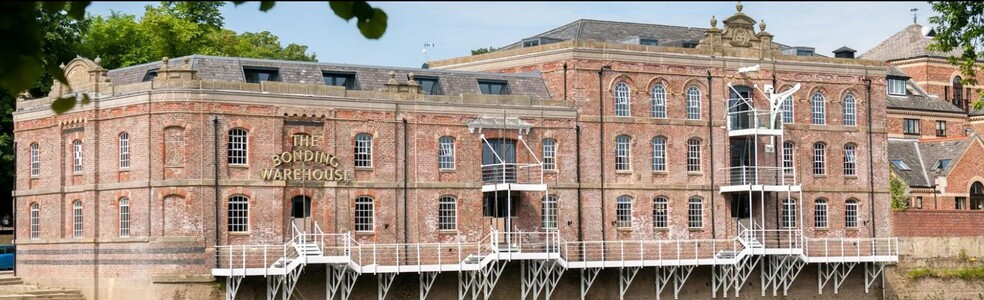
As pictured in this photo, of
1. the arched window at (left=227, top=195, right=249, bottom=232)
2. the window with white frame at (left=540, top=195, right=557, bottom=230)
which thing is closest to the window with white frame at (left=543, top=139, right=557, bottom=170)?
the window with white frame at (left=540, top=195, right=557, bottom=230)

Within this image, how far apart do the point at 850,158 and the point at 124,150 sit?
24440mm

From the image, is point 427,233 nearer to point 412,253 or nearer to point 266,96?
point 412,253

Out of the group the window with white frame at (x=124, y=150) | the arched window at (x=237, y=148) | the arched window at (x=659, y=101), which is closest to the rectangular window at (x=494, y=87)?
the arched window at (x=659, y=101)

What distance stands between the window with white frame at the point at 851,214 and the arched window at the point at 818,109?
9.75ft

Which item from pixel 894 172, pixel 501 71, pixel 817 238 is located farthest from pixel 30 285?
pixel 894 172

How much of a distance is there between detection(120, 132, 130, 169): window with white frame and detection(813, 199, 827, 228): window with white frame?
2274 cm

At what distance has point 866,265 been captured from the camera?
51656 millimetres

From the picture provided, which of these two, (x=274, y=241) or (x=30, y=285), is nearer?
(x=274, y=241)

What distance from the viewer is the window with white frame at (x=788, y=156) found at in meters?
50.9

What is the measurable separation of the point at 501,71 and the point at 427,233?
739cm

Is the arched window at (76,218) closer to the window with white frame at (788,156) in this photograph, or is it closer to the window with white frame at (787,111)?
the window with white frame at (788,156)

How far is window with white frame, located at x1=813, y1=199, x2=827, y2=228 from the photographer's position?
51.4 m

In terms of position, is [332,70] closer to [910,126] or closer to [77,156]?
[77,156]

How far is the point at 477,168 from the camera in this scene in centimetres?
4516
